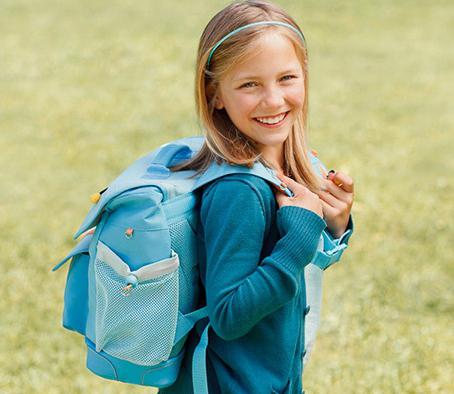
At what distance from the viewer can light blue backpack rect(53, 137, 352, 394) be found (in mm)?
2230

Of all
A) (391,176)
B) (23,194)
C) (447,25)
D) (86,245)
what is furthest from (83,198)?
(447,25)

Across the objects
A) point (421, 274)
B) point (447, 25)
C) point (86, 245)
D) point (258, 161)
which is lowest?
point (447, 25)

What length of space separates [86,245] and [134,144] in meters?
5.35

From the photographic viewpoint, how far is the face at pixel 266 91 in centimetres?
229

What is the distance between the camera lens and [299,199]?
88.7 inches

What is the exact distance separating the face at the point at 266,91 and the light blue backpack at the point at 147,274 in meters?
0.15

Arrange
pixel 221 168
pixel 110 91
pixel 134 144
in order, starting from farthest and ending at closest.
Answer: pixel 110 91, pixel 134 144, pixel 221 168

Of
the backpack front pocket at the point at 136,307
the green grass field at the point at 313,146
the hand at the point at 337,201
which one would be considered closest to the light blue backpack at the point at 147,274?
the backpack front pocket at the point at 136,307

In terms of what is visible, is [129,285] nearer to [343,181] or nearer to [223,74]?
[223,74]

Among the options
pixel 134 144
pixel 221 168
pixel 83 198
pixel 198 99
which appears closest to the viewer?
pixel 221 168

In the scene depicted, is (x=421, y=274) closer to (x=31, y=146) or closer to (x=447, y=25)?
(x=31, y=146)

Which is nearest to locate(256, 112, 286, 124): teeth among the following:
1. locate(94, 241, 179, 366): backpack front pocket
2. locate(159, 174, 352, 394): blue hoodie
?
locate(159, 174, 352, 394): blue hoodie

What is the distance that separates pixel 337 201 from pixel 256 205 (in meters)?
0.46

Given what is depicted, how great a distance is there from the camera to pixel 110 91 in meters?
9.47
